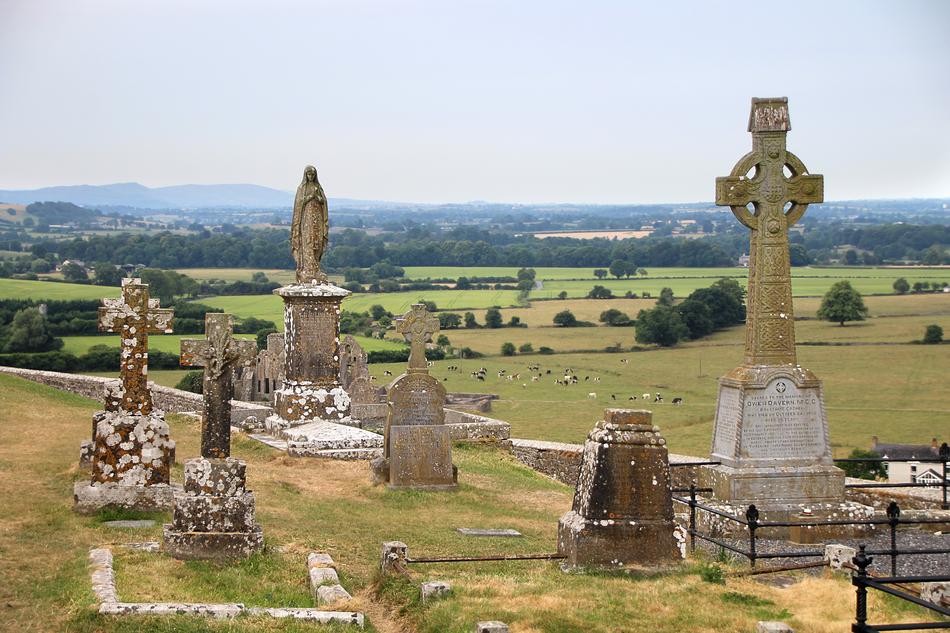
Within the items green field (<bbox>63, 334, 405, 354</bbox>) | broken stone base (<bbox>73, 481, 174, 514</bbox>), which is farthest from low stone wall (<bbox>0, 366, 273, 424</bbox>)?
green field (<bbox>63, 334, 405, 354</bbox>)

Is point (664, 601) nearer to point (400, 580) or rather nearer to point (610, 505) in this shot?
point (610, 505)

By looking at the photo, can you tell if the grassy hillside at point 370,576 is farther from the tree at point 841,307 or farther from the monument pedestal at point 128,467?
the tree at point 841,307

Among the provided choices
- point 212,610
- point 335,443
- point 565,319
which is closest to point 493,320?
point 565,319

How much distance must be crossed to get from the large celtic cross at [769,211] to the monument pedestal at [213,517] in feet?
25.1

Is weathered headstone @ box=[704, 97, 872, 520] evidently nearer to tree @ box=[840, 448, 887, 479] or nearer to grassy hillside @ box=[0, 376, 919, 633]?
grassy hillside @ box=[0, 376, 919, 633]

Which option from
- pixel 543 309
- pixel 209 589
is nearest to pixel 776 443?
pixel 209 589

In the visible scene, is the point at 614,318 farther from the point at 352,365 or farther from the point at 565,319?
the point at 352,365

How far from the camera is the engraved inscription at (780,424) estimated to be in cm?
1645

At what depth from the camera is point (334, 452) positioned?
795 inches

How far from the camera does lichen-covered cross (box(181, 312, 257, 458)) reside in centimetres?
1244

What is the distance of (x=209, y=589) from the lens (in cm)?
1091

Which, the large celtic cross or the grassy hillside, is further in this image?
the large celtic cross

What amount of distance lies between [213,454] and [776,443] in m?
7.80

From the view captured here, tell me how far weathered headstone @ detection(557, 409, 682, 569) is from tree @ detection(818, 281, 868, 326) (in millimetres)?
64023
